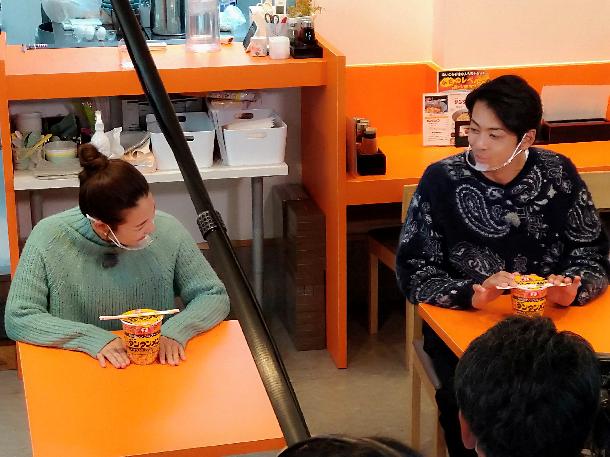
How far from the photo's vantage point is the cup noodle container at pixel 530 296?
8.34 ft

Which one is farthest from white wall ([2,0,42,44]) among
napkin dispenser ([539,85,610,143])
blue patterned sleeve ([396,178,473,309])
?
blue patterned sleeve ([396,178,473,309])

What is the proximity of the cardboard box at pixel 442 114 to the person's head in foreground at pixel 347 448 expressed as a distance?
11.7 feet

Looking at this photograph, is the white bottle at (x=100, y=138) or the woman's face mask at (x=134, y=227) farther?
the white bottle at (x=100, y=138)

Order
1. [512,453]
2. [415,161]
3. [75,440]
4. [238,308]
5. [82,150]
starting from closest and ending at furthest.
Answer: [238,308] → [512,453] → [75,440] → [82,150] → [415,161]

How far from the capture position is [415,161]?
4055mm

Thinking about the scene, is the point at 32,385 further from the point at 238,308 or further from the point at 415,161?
the point at 415,161

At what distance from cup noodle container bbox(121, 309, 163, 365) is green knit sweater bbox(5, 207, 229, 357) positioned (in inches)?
5.4

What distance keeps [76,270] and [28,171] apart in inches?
44.4

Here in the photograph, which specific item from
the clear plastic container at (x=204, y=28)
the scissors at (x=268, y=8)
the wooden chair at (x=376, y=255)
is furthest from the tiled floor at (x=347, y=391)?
the scissors at (x=268, y=8)

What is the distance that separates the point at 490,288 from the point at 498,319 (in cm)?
10

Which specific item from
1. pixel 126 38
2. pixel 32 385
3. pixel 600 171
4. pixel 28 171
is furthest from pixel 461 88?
pixel 126 38

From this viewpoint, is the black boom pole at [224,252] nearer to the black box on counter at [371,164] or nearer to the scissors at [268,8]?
the black box on counter at [371,164]

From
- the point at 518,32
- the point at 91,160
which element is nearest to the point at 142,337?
the point at 91,160

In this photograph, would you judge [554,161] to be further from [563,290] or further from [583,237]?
[563,290]
